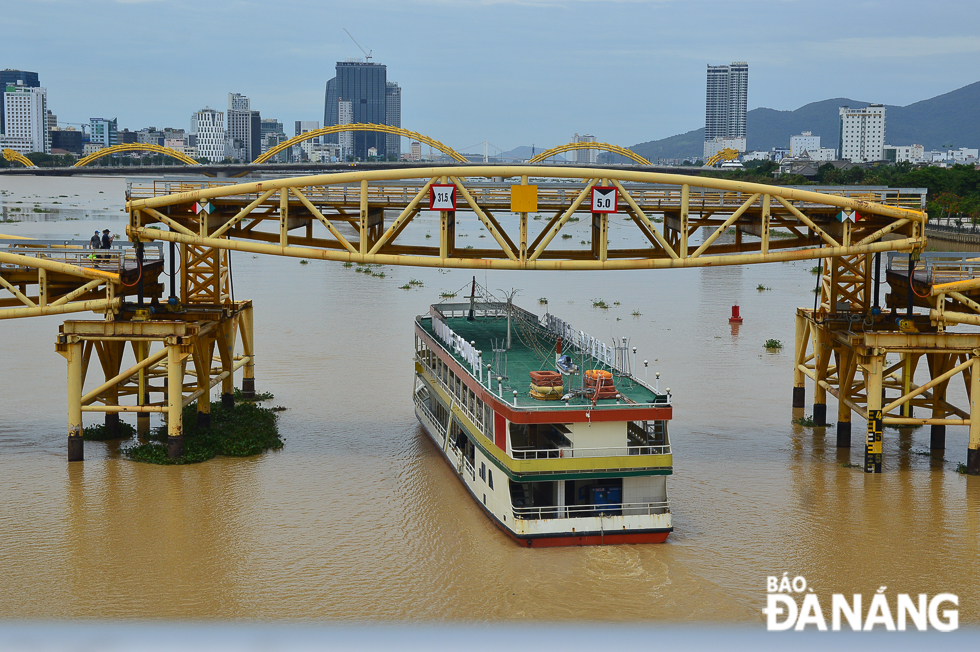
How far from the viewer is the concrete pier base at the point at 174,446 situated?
26.9 meters

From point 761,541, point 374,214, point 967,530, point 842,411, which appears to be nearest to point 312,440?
point 374,214

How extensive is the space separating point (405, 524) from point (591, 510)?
4350mm

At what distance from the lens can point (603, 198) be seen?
25906mm

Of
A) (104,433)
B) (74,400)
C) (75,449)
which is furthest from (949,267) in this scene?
(104,433)

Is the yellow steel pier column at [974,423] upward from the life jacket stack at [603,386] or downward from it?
downward

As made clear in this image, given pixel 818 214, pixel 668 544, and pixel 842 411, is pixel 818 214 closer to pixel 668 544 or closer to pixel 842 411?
pixel 842 411

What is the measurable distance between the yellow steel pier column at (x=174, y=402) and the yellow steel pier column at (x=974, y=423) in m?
20.4

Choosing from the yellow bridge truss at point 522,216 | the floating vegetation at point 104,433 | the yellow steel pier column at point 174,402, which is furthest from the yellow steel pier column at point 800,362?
the floating vegetation at point 104,433

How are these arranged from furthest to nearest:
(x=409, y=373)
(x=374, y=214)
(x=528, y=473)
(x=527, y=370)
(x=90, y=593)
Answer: (x=409, y=373)
(x=374, y=214)
(x=527, y=370)
(x=528, y=473)
(x=90, y=593)

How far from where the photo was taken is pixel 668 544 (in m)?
21.4

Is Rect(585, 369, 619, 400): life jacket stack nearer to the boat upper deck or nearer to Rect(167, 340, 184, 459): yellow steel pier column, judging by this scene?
the boat upper deck

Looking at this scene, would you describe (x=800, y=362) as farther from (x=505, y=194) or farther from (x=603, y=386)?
(x=603, y=386)

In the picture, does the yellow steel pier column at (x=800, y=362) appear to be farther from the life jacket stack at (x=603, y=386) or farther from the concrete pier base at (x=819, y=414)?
the life jacket stack at (x=603, y=386)

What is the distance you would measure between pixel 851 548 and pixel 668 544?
3.95 m
